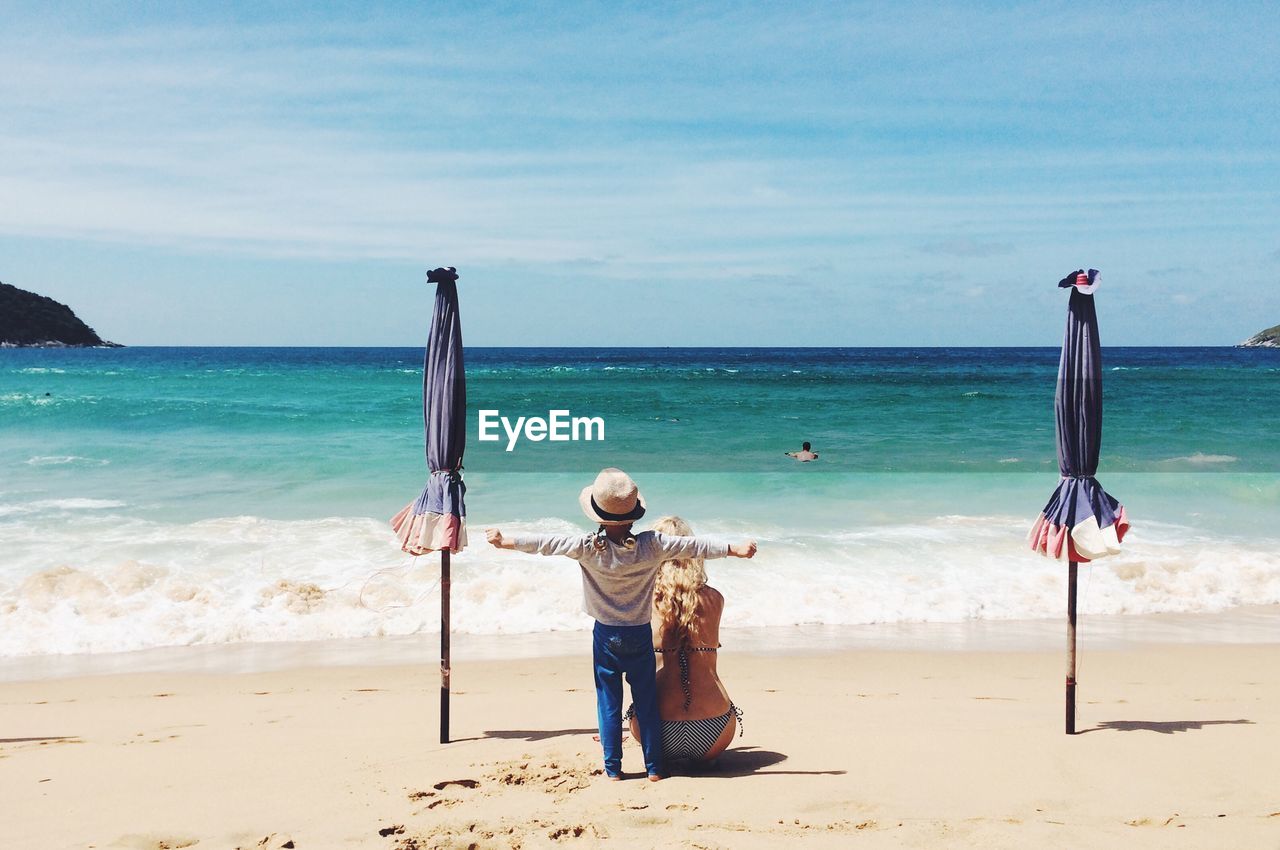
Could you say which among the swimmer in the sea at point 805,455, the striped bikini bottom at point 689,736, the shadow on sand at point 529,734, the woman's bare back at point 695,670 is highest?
the swimmer in the sea at point 805,455

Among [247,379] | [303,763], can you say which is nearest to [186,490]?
[303,763]

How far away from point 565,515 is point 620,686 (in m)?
9.90

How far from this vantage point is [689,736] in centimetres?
448

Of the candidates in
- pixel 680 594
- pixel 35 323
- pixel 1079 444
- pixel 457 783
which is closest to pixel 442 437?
pixel 680 594

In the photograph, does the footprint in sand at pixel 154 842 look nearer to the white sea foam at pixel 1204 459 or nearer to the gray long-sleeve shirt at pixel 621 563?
the gray long-sleeve shirt at pixel 621 563

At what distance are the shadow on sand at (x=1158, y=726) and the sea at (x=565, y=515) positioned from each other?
342 centimetres

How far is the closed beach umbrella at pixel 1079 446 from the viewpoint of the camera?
4801 millimetres

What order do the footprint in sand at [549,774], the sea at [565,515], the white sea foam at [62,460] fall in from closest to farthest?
the footprint in sand at [549,774] < the sea at [565,515] < the white sea foam at [62,460]

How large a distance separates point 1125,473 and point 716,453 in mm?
8678

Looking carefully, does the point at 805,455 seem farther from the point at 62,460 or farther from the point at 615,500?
the point at 615,500

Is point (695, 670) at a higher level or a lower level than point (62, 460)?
lower

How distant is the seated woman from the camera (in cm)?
446

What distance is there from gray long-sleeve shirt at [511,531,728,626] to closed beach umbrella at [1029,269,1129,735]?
6.43 feet

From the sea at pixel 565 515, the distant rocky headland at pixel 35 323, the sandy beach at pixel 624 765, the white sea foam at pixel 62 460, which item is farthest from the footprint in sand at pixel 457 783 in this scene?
the distant rocky headland at pixel 35 323
